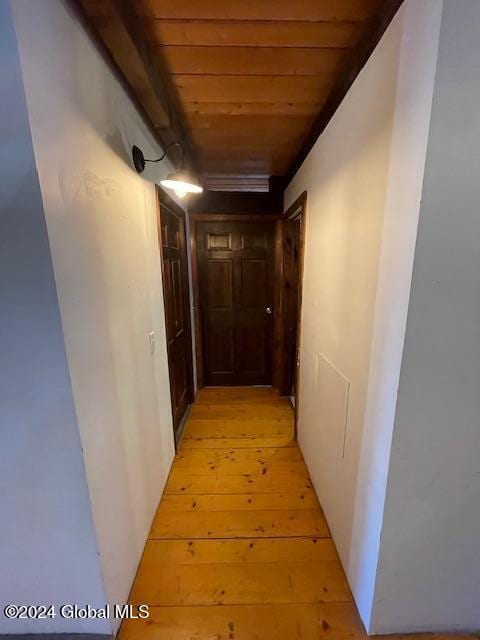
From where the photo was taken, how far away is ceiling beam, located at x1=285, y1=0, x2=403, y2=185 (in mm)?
928

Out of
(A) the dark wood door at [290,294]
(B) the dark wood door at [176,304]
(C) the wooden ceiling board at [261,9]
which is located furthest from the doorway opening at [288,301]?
(C) the wooden ceiling board at [261,9]

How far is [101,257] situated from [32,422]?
2.01 feet

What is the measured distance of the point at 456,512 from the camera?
3.13 ft

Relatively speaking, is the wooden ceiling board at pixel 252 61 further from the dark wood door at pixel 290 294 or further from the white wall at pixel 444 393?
the dark wood door at pixel 290 294

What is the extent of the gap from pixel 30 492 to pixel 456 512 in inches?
59.4

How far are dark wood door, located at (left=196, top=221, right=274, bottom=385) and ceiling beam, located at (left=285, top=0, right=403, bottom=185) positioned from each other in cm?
131

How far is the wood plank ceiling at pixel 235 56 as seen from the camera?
0.94 meters

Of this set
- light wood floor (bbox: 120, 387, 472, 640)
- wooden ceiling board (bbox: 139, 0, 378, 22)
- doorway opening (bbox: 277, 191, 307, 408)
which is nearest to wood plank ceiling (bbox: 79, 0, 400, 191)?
wooden ceiling board (bbox: 139, 0, 378, 22)

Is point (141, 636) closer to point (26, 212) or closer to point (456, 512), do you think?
point (456, 512)

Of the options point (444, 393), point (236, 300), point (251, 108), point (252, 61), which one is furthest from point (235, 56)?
point (236, 300)

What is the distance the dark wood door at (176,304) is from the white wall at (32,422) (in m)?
1.10

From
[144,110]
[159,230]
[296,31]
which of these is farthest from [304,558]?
[144,110]

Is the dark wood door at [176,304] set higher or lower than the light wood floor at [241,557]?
higher

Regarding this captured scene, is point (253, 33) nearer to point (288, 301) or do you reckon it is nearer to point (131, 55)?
point (131, 55)
